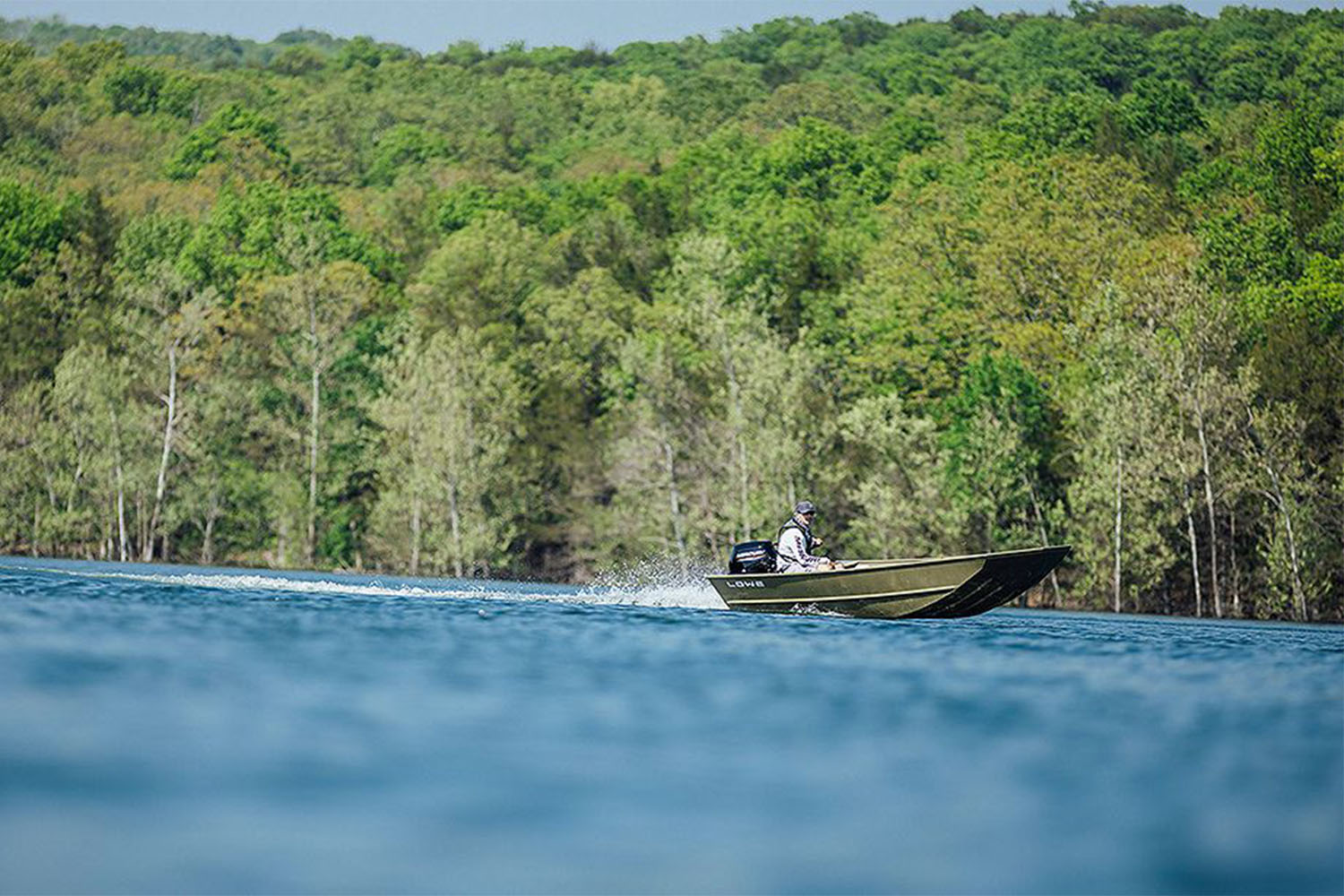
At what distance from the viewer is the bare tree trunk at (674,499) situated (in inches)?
2923

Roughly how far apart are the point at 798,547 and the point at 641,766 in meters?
22.3

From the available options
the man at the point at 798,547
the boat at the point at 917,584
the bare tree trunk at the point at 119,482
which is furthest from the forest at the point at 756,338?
the man at the point at 798,547

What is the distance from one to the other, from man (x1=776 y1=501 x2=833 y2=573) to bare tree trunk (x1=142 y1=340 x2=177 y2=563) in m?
55.2

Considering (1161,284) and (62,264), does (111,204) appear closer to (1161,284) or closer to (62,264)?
(62,264)

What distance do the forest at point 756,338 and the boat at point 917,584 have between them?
76.3ft

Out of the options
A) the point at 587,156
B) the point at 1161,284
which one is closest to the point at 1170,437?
the point at 1161,284

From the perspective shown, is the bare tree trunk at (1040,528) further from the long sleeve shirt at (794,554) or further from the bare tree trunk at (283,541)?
the bare tree trunk at (283,541)

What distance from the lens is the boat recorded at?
3519 cm

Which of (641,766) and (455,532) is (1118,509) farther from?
(641,766)

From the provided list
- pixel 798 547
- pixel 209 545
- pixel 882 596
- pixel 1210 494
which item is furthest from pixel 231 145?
pixel 882 596

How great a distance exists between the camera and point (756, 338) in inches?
2926

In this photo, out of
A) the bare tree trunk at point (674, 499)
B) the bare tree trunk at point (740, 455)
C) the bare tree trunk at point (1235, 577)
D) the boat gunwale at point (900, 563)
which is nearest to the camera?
the boat gunwale at point (900, 563)

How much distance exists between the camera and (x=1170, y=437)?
60.2 m

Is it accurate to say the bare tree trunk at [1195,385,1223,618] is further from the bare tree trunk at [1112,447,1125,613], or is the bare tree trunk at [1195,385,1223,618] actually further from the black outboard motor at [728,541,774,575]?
the black outboard motor at [728,541,774,575]
